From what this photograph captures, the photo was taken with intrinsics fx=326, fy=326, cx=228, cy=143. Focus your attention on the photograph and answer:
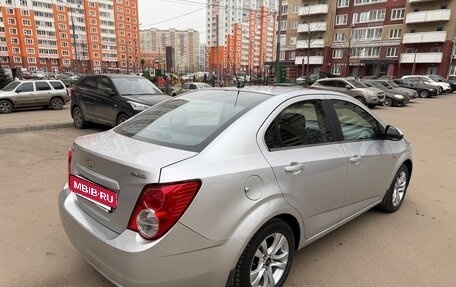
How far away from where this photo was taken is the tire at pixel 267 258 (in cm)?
224

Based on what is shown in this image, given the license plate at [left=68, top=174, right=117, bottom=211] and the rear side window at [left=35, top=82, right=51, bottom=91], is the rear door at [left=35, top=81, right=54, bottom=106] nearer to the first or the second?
the rear side window at [left=35, top=82, right=51, bottom=91]

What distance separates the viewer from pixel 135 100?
8.43 meters

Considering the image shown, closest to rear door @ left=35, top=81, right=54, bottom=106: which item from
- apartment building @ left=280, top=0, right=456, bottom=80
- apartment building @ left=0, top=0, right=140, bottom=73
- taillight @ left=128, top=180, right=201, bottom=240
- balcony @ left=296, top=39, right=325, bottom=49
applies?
taillight @ left=128, top=180, right=201, bottom=240

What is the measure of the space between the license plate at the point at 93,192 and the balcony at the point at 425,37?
5204cm

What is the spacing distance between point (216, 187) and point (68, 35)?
105 meters

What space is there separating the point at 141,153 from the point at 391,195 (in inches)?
127

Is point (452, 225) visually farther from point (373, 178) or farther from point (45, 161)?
point (45, 161)

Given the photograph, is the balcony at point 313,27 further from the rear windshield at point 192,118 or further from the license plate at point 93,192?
the license plate at point 93,192

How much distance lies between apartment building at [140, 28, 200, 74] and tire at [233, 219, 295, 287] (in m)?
110

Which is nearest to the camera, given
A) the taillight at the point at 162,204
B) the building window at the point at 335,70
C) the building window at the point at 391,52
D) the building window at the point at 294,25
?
the taillight at the point at 162,204

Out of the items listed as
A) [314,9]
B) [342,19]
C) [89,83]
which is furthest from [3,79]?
[342,19]

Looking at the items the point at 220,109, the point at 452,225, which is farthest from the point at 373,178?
the point at 220,109

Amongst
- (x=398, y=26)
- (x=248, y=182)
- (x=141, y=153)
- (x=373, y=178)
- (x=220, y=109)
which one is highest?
(x=398, y=26)

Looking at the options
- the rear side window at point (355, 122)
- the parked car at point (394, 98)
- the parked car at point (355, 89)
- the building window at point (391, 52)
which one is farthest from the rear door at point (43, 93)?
the building window at point (391, 52)
